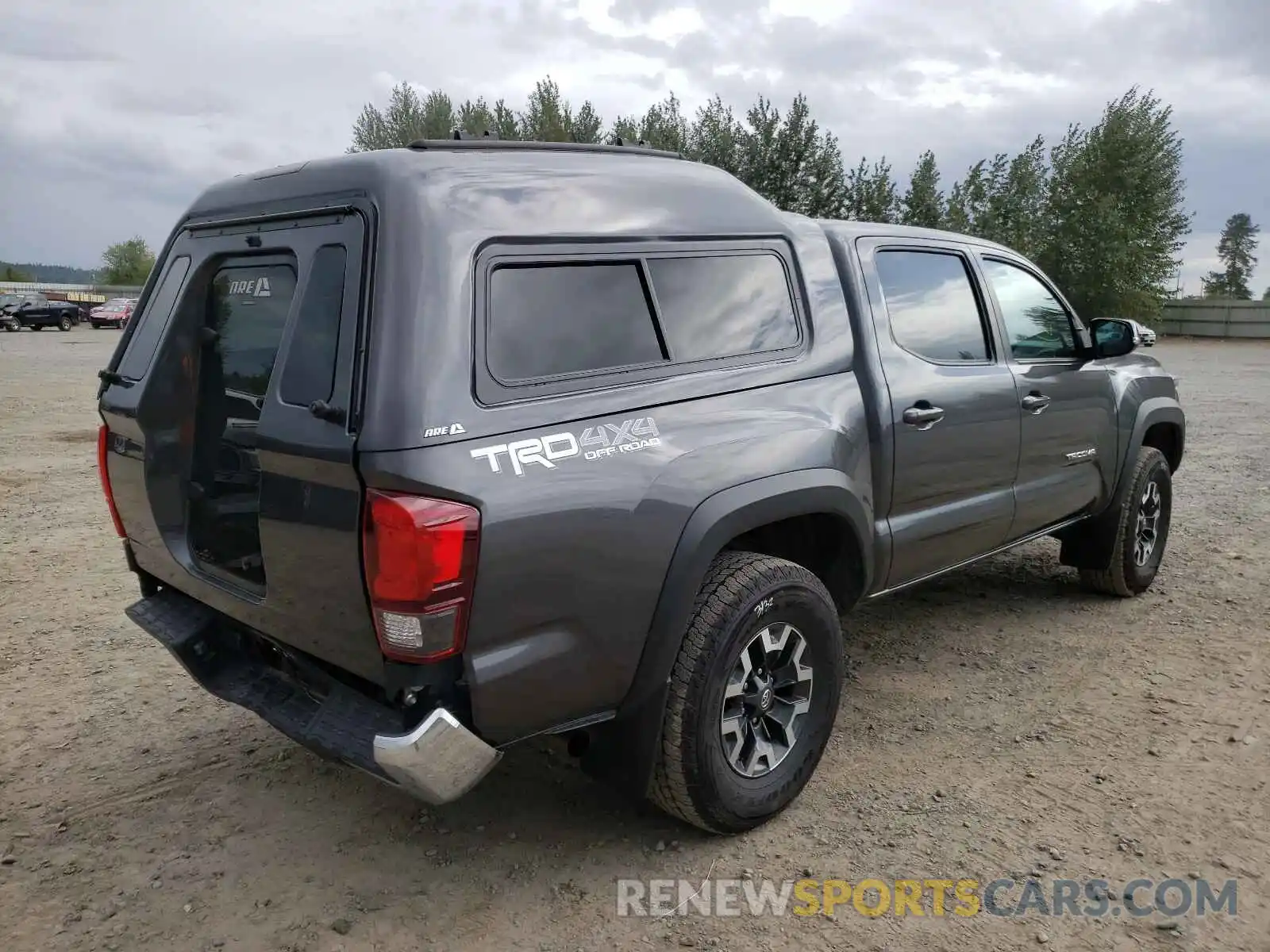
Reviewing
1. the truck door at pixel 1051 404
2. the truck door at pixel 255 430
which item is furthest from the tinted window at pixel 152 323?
the truck door at pixel 1051 404

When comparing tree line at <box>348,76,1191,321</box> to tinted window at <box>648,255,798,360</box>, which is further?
tree line at <box>348,76,1191,321</box>

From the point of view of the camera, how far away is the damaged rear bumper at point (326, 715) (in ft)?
7.59

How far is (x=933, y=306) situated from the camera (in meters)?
3.96

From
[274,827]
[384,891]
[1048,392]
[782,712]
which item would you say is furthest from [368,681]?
[1048,392]

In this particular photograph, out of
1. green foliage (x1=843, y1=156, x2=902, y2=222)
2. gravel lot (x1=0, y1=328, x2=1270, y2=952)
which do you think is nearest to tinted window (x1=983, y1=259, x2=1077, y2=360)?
gravel lot (x1=0, y1=328, x2=1270, y2=952)

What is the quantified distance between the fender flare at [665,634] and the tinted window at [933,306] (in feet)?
3.98

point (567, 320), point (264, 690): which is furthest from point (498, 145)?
point (264, 690)

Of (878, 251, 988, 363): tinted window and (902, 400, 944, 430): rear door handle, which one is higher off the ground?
(878, 251, 988, 363): tinted window

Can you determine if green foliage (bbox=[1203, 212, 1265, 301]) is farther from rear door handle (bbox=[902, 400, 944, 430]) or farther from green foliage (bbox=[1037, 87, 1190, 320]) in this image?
rear door handle (bbox=[902, 400, 944, 430])

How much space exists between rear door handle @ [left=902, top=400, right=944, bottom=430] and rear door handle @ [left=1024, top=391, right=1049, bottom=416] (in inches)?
28.1

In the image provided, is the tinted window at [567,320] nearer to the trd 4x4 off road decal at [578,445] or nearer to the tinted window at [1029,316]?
the trd 4x4 off road decal at [578,445]

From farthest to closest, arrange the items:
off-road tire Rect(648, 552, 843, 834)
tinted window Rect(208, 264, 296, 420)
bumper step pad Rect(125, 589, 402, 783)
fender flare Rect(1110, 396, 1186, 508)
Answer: fender flare Rect(1110, 396, 1186, 508), tinted window Rect(208, 264, 296, 420), off-road tire Rect(648, 552, 843, 834), bumper step pad Rect(125, 589, 402, 783)

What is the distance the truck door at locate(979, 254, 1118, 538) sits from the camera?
14.1ft

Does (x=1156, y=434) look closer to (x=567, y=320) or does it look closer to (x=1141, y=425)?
(x=1141, y=425)
